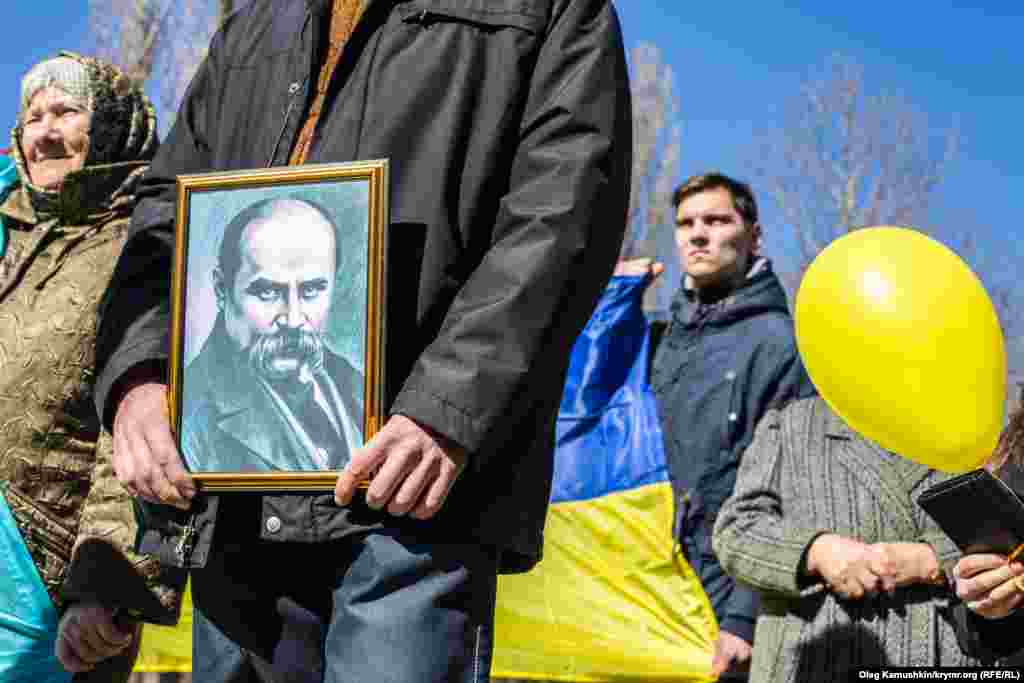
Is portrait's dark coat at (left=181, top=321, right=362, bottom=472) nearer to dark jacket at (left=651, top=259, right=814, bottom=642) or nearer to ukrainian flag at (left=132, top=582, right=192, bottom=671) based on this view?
dark jacket at (left=651, top=259, right=814, bottom=642)

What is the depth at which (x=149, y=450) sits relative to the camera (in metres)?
1.90

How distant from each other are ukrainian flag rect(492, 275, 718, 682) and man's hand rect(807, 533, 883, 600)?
1670mm

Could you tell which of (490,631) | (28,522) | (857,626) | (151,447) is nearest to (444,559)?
(490,631)

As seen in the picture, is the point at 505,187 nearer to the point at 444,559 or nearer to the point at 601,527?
the point at 444,559

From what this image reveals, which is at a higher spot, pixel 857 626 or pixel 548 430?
pixel 548 430

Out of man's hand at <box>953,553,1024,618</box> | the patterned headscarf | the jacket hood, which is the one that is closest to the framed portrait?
man's hand at <box>953,553,1024,618</box>

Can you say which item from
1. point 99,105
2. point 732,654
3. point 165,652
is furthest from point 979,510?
point 165,652

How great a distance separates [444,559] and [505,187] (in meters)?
0.58

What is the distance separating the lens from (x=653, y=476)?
5285 mm

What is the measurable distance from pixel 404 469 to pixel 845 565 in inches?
74.0

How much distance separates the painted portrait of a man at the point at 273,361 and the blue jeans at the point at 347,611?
6.3 inches

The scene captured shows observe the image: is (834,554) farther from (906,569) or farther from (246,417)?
(246,417)

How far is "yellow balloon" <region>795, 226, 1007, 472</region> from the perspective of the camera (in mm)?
2598

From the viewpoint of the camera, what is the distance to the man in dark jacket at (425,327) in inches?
69.2
